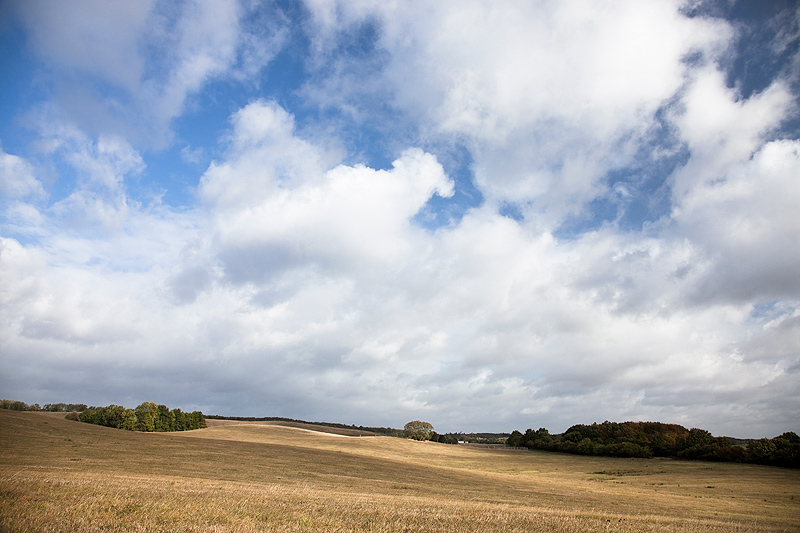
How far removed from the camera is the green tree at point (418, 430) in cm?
12396

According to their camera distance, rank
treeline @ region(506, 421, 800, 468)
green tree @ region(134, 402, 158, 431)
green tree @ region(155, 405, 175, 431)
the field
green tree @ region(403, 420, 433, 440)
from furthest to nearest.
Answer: green tree @ region(403, 420, 433, 440) < green tree @ region(155, 405, 175, 431) < green tree @ region(134, 402, 158, 431) < treeline @ region(506, 421, 800, 468) < the field

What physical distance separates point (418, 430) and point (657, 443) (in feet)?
213

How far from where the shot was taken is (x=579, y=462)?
76.0 meters

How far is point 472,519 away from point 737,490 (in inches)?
1735

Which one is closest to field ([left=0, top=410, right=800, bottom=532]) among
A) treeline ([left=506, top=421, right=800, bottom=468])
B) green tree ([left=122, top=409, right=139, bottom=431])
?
treeline ([left=506, top=421, right=800, bottom=468])

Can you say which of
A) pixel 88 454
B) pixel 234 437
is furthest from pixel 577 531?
pixel 234 437

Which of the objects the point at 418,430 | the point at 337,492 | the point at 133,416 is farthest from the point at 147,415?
the point at 337,492

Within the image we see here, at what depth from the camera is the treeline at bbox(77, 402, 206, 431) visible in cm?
9188

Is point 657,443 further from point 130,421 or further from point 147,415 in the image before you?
point 147,415

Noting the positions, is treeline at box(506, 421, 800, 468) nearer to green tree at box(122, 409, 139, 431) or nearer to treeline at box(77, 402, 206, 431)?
treeline at box(77, 402, 206, 431)

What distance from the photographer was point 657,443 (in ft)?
279

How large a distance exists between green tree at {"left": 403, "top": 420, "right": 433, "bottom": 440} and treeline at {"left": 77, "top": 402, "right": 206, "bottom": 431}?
6049 centimetres

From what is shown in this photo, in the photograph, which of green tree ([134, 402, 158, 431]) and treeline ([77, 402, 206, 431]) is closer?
treeline ([77, 402, 206, 431])

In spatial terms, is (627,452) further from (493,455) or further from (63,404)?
(63,404)
